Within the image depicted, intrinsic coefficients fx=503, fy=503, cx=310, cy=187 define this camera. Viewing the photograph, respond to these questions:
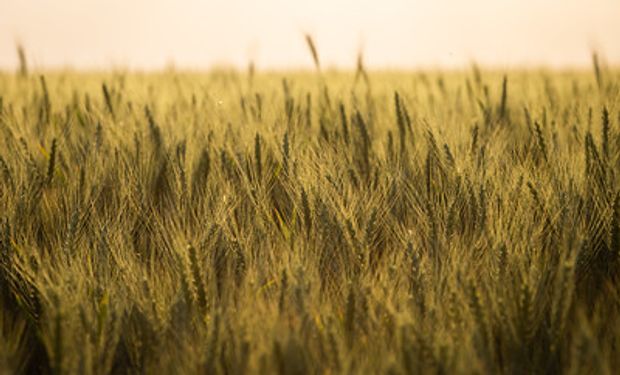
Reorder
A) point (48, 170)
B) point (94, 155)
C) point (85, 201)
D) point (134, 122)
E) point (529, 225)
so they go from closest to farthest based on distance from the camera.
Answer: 1. point (529, 225)
2. point (85, 201)
3. point (48, 170)
4. point (94, 155)
5. point (134, 122)

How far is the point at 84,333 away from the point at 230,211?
1.54ft

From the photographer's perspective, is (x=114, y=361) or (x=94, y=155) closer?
(x=114, y=361)

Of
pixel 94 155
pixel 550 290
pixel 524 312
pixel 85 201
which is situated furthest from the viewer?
pixel 94 155

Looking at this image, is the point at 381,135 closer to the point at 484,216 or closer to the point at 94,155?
the point at 484,216

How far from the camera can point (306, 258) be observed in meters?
1.04

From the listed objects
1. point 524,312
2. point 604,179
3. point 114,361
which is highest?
point 604,179

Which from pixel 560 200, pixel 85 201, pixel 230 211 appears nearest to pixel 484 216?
pixel 560 200

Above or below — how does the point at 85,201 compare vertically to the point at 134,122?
below

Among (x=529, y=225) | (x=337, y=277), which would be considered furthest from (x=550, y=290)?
(x=337, y=277)

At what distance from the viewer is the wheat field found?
82cm

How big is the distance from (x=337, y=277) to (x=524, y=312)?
399 millimetres

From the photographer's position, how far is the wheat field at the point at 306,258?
82 centimetres

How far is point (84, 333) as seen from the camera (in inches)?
33.5

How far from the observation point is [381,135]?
2074 millimetres
